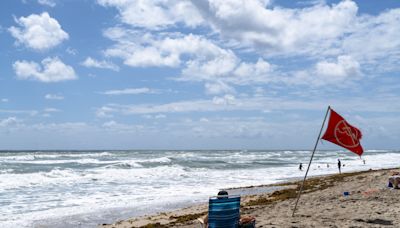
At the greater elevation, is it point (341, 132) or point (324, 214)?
point (341, 132)

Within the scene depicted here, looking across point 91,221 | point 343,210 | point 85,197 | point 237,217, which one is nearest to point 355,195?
point 343,210

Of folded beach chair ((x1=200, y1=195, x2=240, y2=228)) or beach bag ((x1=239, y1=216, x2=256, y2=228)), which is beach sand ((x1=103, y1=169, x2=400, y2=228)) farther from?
folded beach chair ((x1=200, y1=195, x2=240, y2=228))

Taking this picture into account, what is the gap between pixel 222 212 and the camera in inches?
353

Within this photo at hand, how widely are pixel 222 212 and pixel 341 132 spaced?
3560 millimetres

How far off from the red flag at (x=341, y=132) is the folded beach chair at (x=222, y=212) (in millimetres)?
2926

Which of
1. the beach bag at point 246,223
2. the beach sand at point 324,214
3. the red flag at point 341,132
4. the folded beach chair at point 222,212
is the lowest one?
the beach sand at point 324,214

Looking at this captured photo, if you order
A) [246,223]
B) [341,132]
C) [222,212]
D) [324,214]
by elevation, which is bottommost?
[324,214]

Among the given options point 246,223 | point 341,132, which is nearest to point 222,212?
point 246,223

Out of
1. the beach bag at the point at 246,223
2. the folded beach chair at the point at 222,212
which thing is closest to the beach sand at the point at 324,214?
the beach bag at the point at 246,223

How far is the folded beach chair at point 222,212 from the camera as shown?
894 centimetres

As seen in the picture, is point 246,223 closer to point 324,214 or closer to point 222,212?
point 222,212

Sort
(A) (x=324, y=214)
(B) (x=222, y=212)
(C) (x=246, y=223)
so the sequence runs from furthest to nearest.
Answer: (A) (x=324, y=214)
(C) (x=246, y=223)
(B) (x=222, y=212)

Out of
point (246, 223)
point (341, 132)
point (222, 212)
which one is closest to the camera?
point (222, 212)

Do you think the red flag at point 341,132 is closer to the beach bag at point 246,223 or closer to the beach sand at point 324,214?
the beach sand at point 324,214
